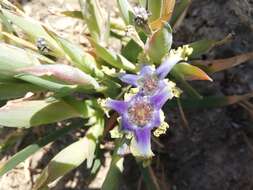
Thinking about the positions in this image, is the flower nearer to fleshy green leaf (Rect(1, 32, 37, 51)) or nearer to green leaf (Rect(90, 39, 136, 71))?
green leaf (Rect(90, 39, 136, 71))

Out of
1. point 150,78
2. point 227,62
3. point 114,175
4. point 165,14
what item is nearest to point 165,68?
point 150,78

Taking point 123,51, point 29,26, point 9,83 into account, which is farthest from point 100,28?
point 9,83

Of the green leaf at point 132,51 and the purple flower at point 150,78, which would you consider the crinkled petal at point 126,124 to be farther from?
the green leaf at point 132,51

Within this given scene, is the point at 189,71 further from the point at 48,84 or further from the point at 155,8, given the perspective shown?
the point at 48,84

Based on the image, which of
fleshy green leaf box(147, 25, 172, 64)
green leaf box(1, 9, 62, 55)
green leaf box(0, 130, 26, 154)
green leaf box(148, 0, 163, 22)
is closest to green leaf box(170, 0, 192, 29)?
green leaf box(148, 0, 163, 22)

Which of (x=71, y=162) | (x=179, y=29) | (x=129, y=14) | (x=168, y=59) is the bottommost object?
(x=71, y=162)

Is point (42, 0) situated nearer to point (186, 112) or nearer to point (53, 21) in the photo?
point (53, 21)
